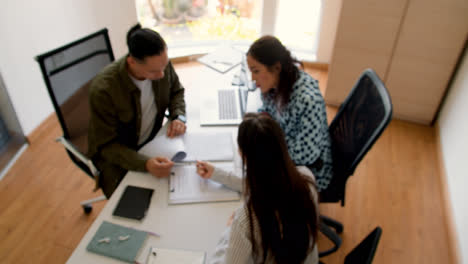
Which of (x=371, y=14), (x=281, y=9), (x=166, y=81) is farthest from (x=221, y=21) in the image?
(x=166, y=81)

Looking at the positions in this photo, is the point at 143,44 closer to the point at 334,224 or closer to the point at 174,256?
the point at 174,256

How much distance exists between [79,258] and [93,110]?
0.66 m

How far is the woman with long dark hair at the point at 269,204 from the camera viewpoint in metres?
0.92

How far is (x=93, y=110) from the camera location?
148 centimetres

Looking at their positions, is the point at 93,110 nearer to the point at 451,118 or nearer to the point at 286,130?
the point at 286,130

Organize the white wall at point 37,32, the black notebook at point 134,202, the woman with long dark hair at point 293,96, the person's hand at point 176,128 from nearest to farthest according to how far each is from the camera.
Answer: the black notebook at point 134,202 → the woman with long dark hair at point 293,96 → the person's hand at point 176,128 → the white wall at point 37,32

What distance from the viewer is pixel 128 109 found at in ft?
5.19

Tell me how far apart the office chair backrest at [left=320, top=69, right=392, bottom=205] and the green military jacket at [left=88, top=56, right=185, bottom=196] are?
0.92 meters

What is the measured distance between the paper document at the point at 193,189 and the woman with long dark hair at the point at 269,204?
1.10 feet

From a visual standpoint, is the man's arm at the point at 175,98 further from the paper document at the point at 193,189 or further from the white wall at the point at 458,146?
the white wall at the point at 458,146

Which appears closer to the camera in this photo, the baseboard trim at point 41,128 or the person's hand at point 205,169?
the person's hand at point 205,169

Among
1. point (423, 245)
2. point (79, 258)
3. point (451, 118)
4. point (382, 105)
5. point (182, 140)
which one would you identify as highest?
point (382, 105)

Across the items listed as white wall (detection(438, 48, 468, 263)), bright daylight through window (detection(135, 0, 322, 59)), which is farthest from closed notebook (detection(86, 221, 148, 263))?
bright daylight through window (detection(135, 0, 322, 59))

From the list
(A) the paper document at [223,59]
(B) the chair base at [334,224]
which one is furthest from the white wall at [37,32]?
(B) the chair base at [334,224]
